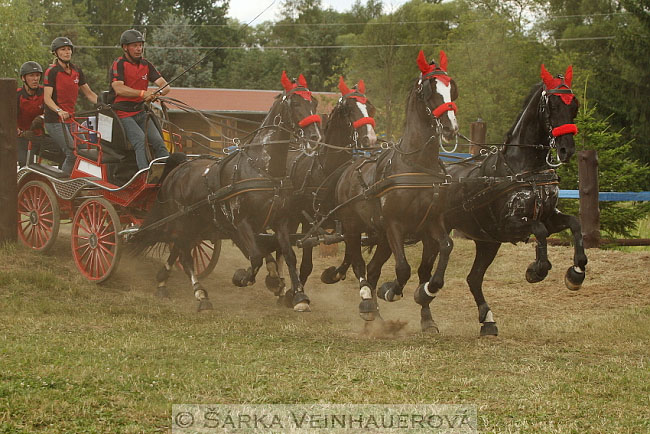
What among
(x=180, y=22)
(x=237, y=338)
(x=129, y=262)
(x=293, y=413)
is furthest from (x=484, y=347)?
(x=180, y=22)

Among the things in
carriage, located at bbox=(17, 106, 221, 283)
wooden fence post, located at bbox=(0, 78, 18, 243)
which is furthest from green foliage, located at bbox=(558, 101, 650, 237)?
wooden fence post, located at bbox=(0, 78, 18, 243)

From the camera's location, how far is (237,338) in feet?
25.4

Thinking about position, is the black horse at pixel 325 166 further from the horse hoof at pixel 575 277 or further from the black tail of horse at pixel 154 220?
the horse hoof at pixel 575 277

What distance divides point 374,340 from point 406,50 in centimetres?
4133

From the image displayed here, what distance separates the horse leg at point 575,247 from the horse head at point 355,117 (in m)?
2.01

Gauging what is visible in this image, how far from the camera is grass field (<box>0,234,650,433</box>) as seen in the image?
17.4ft

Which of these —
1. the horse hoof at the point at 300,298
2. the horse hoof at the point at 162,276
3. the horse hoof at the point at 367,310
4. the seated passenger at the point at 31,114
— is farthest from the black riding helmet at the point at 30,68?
the horse hoof at the point at 367,310

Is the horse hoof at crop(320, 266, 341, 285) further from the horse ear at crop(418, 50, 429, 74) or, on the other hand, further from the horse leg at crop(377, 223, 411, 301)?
the horse ear at crop(418, 50, 429, 74)

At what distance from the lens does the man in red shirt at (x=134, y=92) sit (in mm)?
10211

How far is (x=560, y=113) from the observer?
779cm

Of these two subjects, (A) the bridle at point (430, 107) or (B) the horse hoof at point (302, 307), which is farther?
(B) the horse hoof at point (302, 307)

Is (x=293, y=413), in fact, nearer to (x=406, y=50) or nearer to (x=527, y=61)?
(x=527, y=61)

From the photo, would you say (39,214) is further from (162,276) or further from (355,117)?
(355,117)

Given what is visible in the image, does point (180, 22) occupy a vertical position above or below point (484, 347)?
above
